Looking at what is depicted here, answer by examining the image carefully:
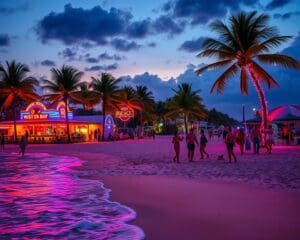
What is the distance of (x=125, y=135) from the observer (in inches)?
2223

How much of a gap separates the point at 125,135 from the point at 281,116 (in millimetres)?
32054

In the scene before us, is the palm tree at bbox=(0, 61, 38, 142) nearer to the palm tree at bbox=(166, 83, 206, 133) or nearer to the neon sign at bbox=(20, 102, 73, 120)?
the neon sign at bbox=(20, 102, 73, 120)

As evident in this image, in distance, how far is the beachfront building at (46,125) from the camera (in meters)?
45.4

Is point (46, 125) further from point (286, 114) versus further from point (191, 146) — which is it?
point (191, 146)

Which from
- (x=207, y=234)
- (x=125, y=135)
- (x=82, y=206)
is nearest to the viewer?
(x=207, y=234)

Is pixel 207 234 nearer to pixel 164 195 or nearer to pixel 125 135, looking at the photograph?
pixel 164 195

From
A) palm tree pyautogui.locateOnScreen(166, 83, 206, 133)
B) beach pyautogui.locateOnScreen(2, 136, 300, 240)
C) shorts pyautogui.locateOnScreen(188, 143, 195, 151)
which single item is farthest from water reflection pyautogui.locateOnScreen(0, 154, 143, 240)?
palm tree pyautogui.locateOnScreen(166, 83, 206, 133)

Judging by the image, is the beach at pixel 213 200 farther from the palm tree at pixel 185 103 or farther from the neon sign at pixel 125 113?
the palm tree at pixel 185 103

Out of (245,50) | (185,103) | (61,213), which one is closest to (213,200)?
(61,213)

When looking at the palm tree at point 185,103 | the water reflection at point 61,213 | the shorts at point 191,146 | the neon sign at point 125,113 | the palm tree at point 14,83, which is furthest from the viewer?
the palm tree at point 185,103

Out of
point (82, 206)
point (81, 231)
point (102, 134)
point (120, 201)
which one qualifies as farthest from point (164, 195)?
point (102, 134)

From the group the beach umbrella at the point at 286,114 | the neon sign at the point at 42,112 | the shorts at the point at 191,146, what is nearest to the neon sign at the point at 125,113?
the neon sign at the point at 42,112

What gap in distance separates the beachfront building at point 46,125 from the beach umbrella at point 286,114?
25575mm

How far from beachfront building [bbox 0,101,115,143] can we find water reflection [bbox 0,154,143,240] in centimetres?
3539
